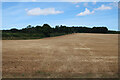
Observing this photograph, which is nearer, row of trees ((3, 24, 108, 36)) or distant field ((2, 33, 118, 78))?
distant field ((2, 33, 118, 78))

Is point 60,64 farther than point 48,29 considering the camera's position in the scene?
No

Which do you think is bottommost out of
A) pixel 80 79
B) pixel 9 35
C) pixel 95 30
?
pixel 80 79

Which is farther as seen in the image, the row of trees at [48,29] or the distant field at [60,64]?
the row of trees at [48,29]

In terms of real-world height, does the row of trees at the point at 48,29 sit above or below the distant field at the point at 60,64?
above

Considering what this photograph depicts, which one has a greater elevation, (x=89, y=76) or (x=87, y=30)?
(x=87, y=30)

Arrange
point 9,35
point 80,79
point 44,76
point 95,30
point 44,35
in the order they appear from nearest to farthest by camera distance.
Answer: point 80,79
point 44,76
point 9,35
point 44,35
point 95,30

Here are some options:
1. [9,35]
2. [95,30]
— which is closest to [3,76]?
[9,35]

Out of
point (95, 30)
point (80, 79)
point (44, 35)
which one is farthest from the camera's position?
point (95, 30)

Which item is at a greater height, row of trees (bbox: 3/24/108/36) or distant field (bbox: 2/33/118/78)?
row of trees (bbox: 3/24/108/36)

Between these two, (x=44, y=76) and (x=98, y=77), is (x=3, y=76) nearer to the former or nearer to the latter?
(x=44, y=76)

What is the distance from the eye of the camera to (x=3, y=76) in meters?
4.38

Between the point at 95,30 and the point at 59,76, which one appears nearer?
Result: the point at 59,76

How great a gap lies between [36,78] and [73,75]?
1776 millimetres

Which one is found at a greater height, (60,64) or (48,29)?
(48,29)
